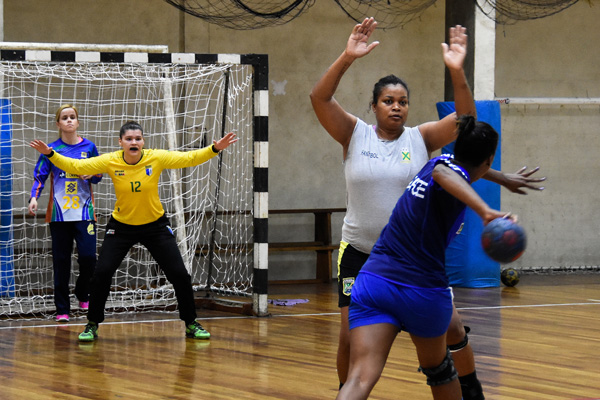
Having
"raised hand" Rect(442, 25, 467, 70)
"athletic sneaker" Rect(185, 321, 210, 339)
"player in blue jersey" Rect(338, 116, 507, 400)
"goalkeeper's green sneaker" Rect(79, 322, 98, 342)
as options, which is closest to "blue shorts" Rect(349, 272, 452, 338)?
"player in blue jersey" Rect(338, 116, 507, 400)

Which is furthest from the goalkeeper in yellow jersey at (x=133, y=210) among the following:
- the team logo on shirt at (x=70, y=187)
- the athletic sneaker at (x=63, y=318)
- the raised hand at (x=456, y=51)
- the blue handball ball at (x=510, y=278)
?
the blue handball ball at (x=510, y=278)

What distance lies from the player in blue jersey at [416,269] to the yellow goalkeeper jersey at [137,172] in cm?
352

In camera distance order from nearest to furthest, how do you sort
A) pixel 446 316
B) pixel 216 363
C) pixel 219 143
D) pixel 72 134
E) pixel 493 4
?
pixel 446 316, pixel 216 363, pixel 219 143, pixel 72 134, pixel 493 4

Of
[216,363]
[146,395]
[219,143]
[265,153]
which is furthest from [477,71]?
[146,395]

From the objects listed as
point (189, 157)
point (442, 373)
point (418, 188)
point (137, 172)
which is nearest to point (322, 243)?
point (189, 157)

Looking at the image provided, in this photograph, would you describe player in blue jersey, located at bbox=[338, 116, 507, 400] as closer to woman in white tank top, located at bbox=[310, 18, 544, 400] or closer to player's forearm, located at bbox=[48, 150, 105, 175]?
woman in white tank top, located at bbox=[310, 18, 544, 400]

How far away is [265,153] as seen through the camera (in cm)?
752

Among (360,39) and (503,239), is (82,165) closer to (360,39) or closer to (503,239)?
(360,39)

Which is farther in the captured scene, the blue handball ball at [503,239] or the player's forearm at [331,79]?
the player's forearm at [331,79]

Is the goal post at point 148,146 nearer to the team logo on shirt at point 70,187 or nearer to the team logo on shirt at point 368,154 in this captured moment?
the team logo on shirt at point 70,187

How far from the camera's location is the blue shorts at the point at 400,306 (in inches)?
117

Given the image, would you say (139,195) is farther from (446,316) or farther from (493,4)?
(493,4)

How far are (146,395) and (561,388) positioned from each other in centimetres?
235

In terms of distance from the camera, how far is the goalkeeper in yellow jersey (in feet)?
20.8
